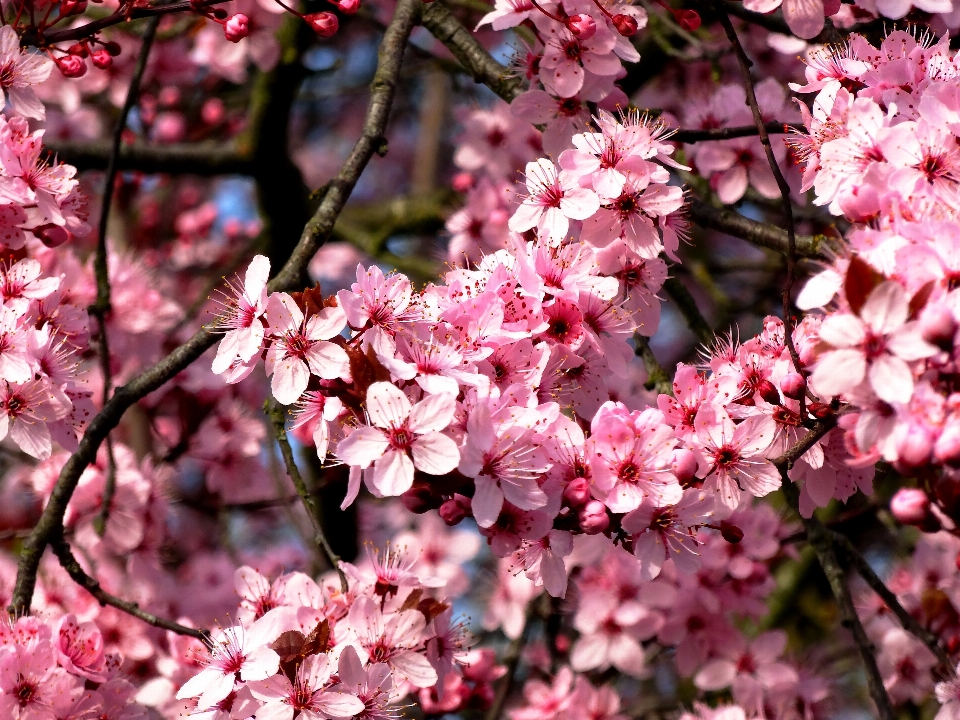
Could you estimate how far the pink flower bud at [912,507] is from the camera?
5.32 feet

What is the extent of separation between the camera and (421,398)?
6.20 feet

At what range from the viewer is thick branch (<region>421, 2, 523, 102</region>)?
2791mm

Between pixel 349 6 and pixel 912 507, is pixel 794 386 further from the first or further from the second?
pixel 349 6

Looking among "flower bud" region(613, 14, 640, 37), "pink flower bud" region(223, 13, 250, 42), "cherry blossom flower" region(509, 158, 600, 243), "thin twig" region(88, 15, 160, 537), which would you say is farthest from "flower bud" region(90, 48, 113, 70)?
"flower bud" region(613, 14, 640, 37)

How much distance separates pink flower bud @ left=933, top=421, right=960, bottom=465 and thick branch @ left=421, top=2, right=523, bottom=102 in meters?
1.63

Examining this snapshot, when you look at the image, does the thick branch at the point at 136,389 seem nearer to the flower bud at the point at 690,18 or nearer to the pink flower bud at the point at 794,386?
the flower bud at the point at 690,18

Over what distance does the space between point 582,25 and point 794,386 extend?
105cm

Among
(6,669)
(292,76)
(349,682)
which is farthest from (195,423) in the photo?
(349,682)

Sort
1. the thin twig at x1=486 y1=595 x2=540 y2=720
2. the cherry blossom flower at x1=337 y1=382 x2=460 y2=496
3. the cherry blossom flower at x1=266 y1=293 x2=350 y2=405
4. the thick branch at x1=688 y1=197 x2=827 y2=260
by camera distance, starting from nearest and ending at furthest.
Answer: the cherry blossom flower at x1=337 y1=382 x2=460 y2=496
the cherry blossom flower at x1=266 y1=293 x2=350 y2=405
the thick branch at x1=688 y1=197 x2=827 y2=260
the thin twig at x1=486 y1=595 x2=540 y2=720

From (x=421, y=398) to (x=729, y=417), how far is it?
67 cm

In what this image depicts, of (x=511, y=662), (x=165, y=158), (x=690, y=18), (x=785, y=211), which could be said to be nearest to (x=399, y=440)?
(x=785, y=211)

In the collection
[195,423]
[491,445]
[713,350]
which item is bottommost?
[195,423]

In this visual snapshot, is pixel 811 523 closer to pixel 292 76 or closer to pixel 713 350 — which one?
pixel 713 350

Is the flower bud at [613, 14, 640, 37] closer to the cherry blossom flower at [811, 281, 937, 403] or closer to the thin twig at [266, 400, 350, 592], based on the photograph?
the cherry blossom flower at [811, 281, 937, 403]
